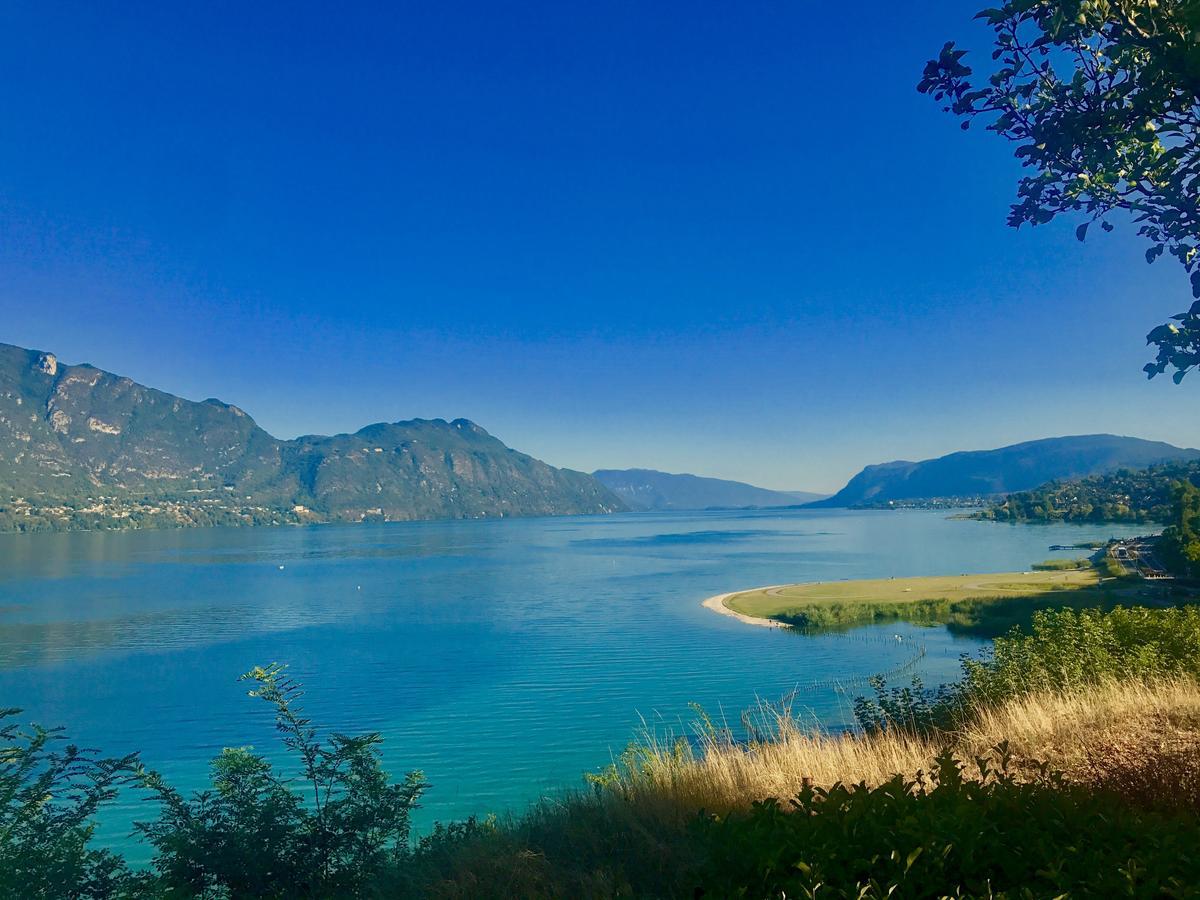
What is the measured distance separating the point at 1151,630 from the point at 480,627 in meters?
46.3

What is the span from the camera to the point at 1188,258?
18.2ft

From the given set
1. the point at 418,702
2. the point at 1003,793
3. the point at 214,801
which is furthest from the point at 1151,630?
the point at 418,702

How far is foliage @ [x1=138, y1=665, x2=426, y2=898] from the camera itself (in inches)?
284

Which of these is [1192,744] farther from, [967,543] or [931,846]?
[967,543]

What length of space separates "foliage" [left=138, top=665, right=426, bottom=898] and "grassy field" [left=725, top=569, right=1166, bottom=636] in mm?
43350

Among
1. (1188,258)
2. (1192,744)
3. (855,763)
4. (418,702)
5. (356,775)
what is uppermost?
(1188,258)

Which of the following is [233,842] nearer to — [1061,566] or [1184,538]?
[1184,538]

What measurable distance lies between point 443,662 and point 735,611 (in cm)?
2367

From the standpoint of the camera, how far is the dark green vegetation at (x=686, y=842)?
339 centimetres

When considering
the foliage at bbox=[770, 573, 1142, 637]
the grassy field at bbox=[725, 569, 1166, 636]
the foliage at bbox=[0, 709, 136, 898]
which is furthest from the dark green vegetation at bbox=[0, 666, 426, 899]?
the grassy field at bbox=[725, 569, 1166, 636]

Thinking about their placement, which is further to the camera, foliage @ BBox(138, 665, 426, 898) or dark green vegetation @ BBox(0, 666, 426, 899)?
foliage @ BBox(138, 665, 426, 898)

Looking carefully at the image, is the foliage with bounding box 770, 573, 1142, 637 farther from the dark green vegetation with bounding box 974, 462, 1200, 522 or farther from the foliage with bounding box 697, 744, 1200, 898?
the dark green vegetation with bounding box 974, 462, 1200, 522

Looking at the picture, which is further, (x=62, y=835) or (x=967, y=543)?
(x=967, y=543)

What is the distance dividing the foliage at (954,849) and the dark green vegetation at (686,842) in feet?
0.04
